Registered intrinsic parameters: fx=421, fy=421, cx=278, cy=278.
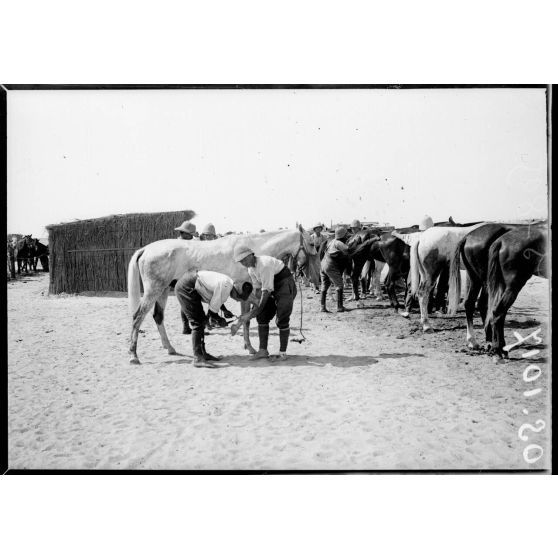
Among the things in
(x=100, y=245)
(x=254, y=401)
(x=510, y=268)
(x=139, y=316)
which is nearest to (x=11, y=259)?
(x=100, y=245)

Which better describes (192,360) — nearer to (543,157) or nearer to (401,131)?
(401,131)

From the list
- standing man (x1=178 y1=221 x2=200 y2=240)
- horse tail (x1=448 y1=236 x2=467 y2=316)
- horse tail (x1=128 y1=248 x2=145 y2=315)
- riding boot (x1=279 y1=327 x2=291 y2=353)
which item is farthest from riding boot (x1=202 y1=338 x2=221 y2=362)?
horse tail (x1=448 y1=236 x2=467 y2=316)

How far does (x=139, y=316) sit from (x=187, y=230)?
2.77ft

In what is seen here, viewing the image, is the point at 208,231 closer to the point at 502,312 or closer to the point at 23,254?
the point at 23,254

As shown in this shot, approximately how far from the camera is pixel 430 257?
4391mm

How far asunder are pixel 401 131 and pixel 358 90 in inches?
19.0

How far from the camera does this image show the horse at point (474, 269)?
145 inches

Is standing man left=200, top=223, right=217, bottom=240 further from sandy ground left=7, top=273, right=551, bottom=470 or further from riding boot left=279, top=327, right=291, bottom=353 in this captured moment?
riding boot left=279, top=327, right=291, bottom=353

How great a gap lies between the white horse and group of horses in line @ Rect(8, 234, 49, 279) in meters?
0.75

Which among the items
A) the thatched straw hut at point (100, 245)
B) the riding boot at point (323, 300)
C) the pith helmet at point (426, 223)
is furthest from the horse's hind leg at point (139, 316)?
the pith helmet at point (426, 223)

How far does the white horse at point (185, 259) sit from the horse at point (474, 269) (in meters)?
1.45

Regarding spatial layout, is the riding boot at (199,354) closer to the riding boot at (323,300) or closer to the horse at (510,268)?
the riding boot at (323,300)

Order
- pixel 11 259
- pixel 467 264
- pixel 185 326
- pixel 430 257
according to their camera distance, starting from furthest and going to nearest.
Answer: pixel 430 257 → pixel 467 264 → pixel 185 326 → pixel 11 259

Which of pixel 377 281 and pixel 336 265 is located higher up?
pixel 336 265
